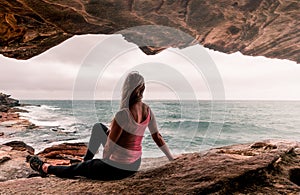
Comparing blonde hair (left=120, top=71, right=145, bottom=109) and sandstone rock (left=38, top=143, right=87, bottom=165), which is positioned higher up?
blonde hair (left=120, top=71, right=145, bottom=109)

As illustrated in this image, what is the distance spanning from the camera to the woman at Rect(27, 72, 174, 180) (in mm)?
4237

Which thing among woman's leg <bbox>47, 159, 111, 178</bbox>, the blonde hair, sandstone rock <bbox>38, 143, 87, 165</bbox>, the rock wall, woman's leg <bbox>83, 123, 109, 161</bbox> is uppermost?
the rock wall

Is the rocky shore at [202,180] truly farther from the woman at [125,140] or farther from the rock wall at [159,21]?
the rock wall at [159,21]

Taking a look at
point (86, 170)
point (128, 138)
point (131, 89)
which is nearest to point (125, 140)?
point (128, 138)

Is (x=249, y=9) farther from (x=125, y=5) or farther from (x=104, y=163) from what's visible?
(x=104, y=163)

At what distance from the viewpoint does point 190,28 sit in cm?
1300

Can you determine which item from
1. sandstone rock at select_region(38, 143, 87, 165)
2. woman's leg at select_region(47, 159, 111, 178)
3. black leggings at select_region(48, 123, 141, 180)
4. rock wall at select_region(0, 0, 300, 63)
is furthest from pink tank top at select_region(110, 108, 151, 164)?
sandstone rock at select_region(38, 143, 87, 165)

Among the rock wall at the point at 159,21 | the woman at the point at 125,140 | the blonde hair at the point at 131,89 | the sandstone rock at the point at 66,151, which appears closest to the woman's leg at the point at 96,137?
the woman at the point at 125,140

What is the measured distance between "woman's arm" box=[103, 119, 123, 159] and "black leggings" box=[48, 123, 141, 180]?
0.14 meters

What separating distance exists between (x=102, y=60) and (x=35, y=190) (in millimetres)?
2573

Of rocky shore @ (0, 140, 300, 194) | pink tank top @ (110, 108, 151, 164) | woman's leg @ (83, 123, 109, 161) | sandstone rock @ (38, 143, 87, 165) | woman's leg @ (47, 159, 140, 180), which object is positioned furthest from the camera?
sandstone rock @ (38, 143, 87, 165)

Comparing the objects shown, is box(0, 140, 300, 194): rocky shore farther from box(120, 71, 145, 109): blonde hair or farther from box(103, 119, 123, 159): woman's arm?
box(120, 71, 145, 109): blonde hair

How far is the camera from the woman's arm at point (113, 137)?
4.20 meters

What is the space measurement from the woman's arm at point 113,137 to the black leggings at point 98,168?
14 centimetres
